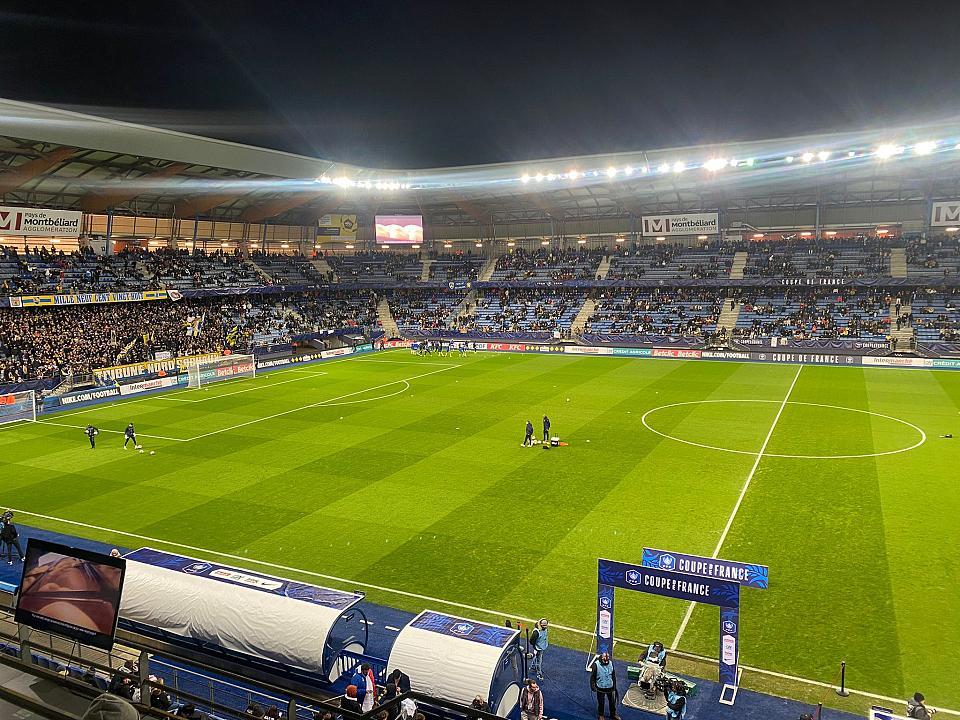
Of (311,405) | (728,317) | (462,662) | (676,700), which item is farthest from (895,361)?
(462,662)

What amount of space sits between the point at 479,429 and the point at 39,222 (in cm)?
4182

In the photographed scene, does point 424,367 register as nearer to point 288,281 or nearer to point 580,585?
point 288,281

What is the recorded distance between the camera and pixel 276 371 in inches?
2194

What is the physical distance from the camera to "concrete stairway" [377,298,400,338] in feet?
260

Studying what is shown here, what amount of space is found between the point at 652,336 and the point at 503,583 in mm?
49040

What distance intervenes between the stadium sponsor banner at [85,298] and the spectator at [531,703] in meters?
51.7

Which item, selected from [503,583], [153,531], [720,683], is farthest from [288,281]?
[720,683]

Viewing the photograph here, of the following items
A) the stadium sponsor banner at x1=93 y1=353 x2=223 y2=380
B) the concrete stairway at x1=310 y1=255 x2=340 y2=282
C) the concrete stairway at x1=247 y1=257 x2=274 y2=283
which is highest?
the concrete stairway at x1=310 y1=255 x2=340 y2=282

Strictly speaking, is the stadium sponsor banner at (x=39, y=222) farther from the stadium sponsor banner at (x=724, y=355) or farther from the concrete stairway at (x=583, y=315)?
the stadium sponsor banner at (x=724, y=355)

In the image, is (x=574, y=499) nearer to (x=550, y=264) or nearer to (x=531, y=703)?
(x=531, y=703)

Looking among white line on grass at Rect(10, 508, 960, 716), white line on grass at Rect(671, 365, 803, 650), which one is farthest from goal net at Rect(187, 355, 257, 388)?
white line on grass at Rect(671, 365, 803, 650)

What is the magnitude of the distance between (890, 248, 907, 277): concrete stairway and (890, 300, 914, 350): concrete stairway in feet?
9.95

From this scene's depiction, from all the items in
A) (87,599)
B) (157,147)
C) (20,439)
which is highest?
(157,147)

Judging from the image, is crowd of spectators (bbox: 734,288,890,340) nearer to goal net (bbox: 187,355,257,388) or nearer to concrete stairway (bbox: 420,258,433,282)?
concrete stairway (bbox: 420,258,433,282)
